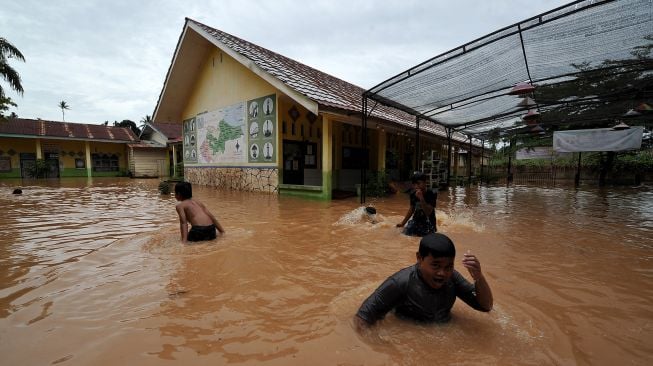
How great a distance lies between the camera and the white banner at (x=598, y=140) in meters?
14.7

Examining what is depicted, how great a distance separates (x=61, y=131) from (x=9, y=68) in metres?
9.66

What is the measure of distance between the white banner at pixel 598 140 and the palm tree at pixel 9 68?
96.0 feet

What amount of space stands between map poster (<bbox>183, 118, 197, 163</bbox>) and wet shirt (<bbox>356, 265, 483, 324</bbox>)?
17246 millimetres

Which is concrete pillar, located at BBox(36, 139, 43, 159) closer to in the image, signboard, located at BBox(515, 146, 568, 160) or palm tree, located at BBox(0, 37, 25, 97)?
palm tree, located at BBox(0, 37, 25, 97)

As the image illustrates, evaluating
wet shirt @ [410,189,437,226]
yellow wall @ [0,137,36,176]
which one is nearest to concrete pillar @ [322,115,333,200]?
wet shirt @ [410,189,437,226]

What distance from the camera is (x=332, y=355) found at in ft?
7.02

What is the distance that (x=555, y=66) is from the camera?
7352 millimetres

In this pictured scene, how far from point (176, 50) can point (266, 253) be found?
43.3 feet

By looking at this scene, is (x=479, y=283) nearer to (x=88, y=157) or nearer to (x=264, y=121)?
(x=264, y=121)

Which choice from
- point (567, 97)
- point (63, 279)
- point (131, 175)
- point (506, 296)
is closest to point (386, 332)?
point (506, 296)

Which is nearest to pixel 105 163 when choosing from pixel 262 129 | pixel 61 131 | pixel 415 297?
pixel 61 131

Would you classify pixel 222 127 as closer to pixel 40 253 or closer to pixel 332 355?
pixel 40 253

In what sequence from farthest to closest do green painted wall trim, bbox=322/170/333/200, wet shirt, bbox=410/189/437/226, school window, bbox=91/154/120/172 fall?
1. school window, bbox=91/154/120/172
2. green painted wall trim, bbox=322/170/333/200
3. wet shirt, bbox=410/189/437/226

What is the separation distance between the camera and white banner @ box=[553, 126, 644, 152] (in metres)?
14.7
